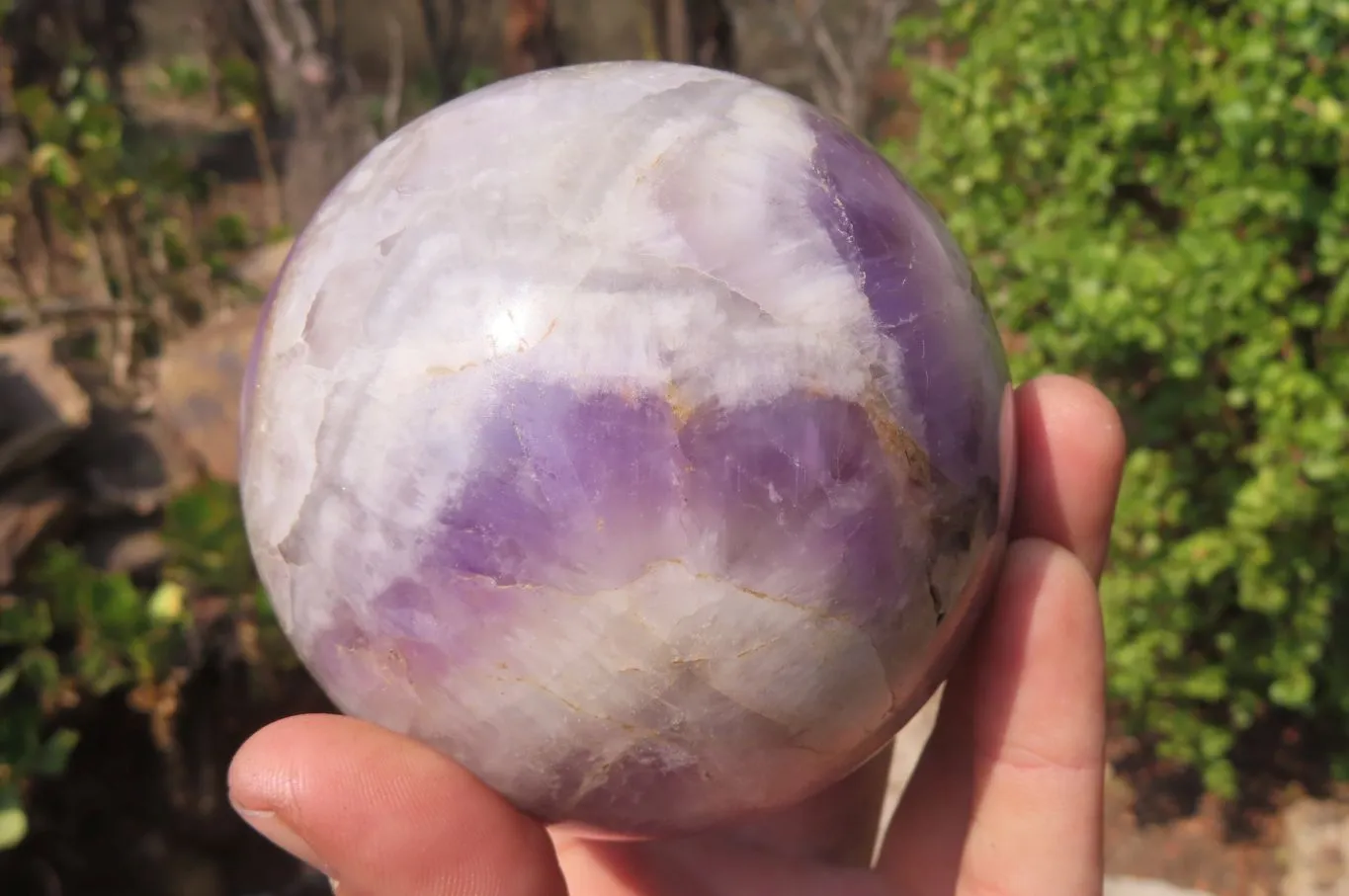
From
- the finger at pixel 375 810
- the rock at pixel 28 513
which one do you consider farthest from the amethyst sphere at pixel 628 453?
the rock at pixel 28 513

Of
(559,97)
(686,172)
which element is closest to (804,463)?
(686,172)

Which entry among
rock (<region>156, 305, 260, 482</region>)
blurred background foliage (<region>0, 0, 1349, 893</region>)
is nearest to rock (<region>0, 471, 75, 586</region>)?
blurred background foliage (<region>0, 0, 1349, 893</region>)

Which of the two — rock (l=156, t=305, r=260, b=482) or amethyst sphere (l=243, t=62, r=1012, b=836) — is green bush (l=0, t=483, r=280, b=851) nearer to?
rock (l=156, t=305, r=260, b=482)

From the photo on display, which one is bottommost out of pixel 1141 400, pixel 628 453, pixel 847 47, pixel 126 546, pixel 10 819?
pixel 126 546

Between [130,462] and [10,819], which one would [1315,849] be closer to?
[10,819]

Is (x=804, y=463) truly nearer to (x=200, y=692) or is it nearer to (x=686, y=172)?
(x=686, y=172)

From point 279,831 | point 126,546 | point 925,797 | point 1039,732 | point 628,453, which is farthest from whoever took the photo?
point 126,546

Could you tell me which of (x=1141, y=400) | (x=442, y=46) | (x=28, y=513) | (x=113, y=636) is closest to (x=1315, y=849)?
(x=1141, y=400)
